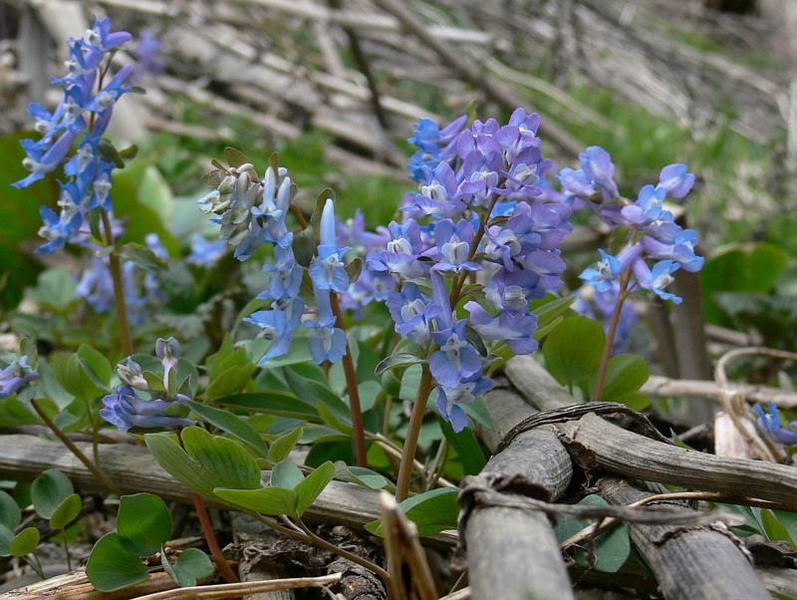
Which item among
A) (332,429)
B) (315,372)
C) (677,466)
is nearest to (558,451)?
(677,466)

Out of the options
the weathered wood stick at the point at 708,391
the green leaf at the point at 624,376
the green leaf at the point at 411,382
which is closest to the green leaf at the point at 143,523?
the green leaf at the point at 411,382

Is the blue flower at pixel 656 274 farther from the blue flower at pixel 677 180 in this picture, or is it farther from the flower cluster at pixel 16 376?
the flower cluster at pixel 16 376

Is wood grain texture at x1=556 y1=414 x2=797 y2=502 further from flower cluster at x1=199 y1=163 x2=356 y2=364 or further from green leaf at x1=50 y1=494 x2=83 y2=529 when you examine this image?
green leaf at x1=50 y1=494 x2=83 y2=529

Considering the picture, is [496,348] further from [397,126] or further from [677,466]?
[397,126]

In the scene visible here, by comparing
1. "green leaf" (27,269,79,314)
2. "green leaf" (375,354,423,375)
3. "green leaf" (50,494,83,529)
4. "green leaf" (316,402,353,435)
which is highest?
"green leaf" (375,354,423,375)

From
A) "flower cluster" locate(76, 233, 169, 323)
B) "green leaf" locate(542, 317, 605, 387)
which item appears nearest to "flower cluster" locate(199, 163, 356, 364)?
"green leaf" locate(542, 317, 605, 387)

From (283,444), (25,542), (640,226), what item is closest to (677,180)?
(640,226)

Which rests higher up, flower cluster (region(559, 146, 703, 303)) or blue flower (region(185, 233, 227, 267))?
flower cluster (region(559, 146, 703, 303))
